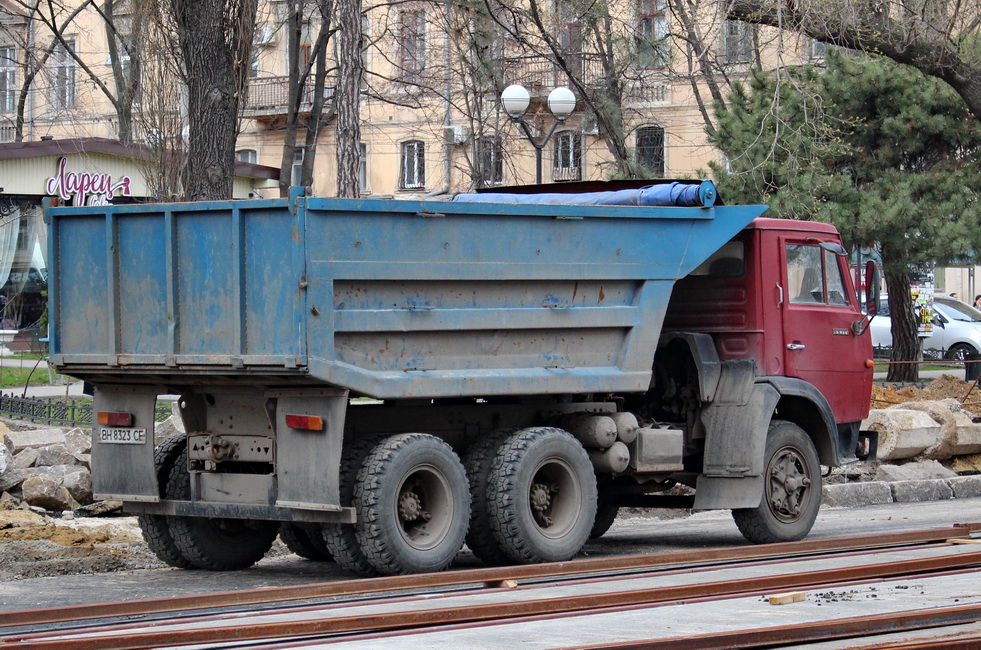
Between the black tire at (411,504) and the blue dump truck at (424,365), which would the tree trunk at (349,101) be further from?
the black tire at (411,504)

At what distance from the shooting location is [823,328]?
11.4 meters

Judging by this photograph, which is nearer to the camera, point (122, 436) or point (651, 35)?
point (122, 436)

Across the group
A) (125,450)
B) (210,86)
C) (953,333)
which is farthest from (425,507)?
(953,333)

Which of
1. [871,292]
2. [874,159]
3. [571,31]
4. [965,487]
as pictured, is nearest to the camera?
[871,292]

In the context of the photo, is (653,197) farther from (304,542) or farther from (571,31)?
(571,31)

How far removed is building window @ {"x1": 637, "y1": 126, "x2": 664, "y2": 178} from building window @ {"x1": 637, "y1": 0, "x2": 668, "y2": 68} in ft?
23.8

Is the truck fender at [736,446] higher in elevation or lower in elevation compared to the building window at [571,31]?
lower

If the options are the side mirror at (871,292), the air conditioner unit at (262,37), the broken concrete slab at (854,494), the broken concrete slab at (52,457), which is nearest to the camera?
the side mirror at (871,292)

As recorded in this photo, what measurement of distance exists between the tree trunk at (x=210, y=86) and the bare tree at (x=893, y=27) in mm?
6485

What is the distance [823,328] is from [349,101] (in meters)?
7.70

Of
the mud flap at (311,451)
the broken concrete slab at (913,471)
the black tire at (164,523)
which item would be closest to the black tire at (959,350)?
the broken concrete slab at (913,471)

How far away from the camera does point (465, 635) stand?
652 cm

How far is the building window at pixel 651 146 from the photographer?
1638 inches

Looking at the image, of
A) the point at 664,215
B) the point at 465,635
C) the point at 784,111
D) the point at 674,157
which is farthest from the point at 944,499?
the point at 674,157
